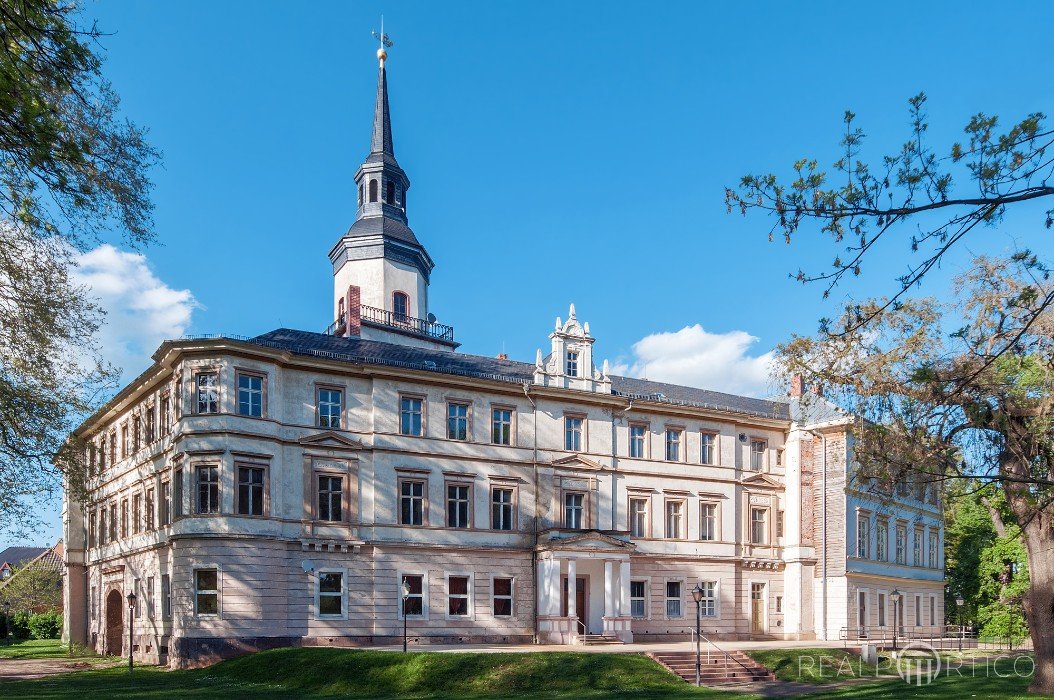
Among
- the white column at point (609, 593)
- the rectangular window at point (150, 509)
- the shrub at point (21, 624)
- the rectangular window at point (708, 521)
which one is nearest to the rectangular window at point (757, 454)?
the rectangular window at point (708, 521)

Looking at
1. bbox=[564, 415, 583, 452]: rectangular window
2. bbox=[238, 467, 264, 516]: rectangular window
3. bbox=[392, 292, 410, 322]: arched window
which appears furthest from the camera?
bbox=[392, 292, 410, 322]: arched window

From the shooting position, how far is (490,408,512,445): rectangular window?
124 ft

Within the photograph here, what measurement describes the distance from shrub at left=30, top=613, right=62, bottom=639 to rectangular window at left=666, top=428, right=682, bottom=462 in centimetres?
4606

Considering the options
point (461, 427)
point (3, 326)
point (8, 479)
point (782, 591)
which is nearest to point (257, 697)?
point (8, 479)

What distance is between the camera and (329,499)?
34.2 meters

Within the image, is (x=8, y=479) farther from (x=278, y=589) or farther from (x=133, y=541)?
(x=133, y=541)

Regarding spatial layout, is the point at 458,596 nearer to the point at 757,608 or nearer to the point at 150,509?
the point at 150,509

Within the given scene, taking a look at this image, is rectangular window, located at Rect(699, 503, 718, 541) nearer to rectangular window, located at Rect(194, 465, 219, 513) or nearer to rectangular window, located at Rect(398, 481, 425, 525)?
rectangular window, located at Rect(398, 481, 425, 525)

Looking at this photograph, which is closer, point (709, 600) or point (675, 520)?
point (709, 600)

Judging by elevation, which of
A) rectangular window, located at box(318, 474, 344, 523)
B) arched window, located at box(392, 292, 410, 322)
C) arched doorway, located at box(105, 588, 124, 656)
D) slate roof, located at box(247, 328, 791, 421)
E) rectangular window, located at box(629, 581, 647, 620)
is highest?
arched window, located at box(392, 292, 410, 322)

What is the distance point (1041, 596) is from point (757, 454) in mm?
19798

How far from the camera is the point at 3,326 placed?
17.5m

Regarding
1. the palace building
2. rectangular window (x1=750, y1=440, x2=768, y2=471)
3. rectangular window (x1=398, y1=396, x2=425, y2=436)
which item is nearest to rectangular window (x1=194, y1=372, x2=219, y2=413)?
the palace building

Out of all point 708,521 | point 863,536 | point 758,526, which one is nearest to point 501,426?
point 708,521
